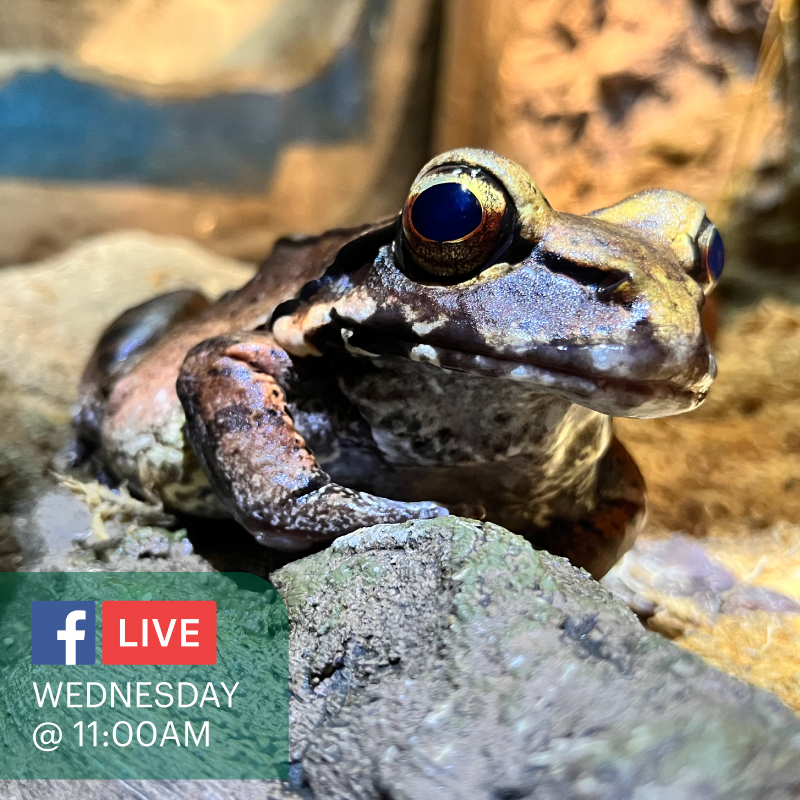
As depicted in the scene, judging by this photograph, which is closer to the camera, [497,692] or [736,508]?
[497,692]

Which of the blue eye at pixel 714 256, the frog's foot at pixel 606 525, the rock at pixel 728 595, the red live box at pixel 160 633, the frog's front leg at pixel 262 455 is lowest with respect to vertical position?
the rock at pixel 728 595

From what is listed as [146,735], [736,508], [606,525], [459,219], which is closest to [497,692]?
[146,735]

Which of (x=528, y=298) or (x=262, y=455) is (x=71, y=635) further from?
(x=528, y=298)

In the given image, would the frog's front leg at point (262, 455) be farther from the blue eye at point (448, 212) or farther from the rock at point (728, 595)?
the rock at point (728, 595)

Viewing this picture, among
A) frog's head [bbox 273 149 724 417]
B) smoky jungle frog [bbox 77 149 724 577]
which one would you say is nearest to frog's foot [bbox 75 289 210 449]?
smoky jungle frog [bbox 77 149 724 577]

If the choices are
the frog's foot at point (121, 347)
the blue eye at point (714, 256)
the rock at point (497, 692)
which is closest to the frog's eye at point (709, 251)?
the blue eye at point (714, 256)

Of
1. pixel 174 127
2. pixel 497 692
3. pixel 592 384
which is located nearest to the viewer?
pixel 497 692

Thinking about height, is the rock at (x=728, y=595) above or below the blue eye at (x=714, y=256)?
below
